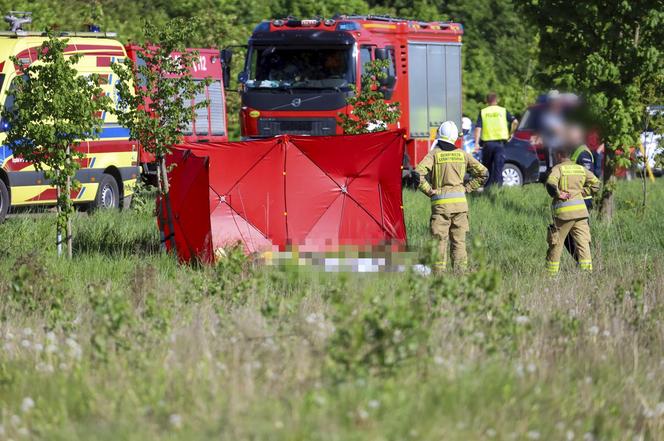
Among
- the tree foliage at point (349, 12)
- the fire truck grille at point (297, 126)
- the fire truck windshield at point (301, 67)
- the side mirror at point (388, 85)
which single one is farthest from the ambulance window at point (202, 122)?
the side mirror at point (388, 85)

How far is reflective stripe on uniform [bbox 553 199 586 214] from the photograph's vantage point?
13094 millimetres

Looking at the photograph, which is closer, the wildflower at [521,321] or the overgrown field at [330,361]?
the overgrown field at [330,361]

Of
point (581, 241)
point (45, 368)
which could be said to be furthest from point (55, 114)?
point (45, 368)

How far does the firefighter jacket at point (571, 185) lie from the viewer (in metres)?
13.1

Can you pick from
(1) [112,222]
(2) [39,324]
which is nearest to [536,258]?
(1) [112,222]

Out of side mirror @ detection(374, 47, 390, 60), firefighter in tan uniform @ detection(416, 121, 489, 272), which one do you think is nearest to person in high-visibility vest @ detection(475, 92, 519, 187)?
side mirror @ detection(374, 47, 390, 60)

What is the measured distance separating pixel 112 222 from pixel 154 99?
7.48ft

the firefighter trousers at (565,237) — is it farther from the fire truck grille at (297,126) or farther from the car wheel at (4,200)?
the fire truck grille at (297,126)

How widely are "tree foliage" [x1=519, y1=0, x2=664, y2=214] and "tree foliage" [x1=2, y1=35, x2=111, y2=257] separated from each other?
7.11 metres

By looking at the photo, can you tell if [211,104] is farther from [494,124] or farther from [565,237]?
[565,237]

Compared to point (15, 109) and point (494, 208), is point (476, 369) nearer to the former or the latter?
point (15, 109)

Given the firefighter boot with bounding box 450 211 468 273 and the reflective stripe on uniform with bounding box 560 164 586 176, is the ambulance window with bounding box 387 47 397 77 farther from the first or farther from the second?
the reflective stripe on uniform with bounding box 560 164 586 176

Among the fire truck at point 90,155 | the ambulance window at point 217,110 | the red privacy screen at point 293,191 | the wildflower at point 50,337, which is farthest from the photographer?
the ambulance window at point 217,110

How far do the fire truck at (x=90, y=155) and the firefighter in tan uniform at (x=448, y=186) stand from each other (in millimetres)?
5314
